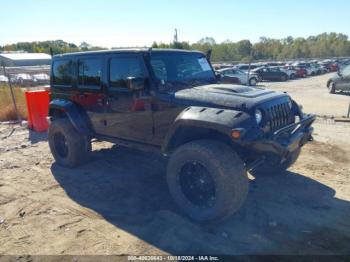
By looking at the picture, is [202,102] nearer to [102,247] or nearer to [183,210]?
[183,210]

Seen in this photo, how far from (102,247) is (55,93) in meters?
3.72

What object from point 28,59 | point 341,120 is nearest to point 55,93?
point 341,120

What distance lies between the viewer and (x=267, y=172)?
557 cm

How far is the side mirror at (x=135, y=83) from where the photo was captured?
13.8 ft

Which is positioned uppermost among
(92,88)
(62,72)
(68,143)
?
(62,72)

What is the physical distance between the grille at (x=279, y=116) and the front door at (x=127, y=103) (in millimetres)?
1613

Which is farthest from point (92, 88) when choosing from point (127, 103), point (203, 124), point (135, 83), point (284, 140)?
point (284, 140)

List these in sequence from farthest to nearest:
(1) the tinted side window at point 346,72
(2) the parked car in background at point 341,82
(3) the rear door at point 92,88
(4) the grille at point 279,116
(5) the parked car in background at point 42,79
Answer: (5) the parked car in background at point 42,79 < (1) the tinted side window at point 346,72 < (2) the parked car in background at point 341,82 < (3) the rear door at point 92,88 < (4) the grille at point 279,116

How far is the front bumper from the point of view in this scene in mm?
3779

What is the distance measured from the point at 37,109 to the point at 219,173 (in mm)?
6966

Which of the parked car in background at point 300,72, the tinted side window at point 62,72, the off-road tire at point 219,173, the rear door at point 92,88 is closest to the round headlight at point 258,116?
the off-road tire at point 219,173

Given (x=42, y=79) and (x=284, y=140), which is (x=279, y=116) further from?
(x=42, y=79)

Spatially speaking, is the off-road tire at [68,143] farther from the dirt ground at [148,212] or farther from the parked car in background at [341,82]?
the parked car in background at [341,82]

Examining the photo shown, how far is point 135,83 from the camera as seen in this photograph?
4.26 metres
